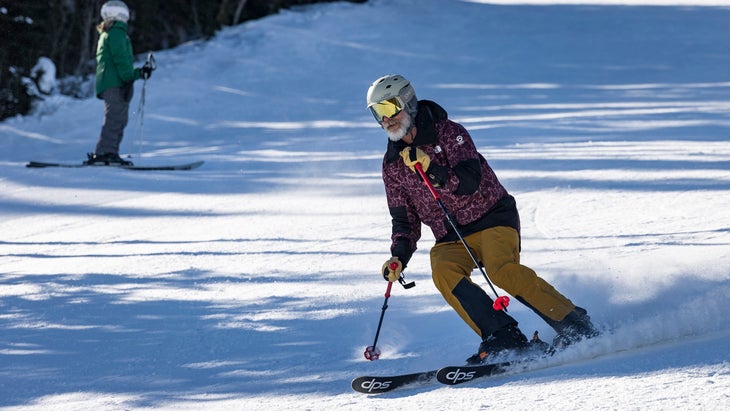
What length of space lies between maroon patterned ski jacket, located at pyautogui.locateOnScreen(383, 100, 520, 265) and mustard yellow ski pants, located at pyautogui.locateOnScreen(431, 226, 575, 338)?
3.2 inches

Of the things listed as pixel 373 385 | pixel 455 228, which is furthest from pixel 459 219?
pixel 373 385

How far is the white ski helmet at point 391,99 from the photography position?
440 cm

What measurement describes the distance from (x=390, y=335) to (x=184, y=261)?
240 centimetres

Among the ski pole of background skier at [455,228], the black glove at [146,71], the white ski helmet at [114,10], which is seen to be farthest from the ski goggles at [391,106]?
the white ski helmet at [114,10]

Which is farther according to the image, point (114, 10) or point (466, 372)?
point (114, 10)

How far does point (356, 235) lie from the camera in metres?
7.50

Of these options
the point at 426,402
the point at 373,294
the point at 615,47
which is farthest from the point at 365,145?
the point at 615,47

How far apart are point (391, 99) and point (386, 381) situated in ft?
4.24

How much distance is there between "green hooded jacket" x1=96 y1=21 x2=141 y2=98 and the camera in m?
10.6

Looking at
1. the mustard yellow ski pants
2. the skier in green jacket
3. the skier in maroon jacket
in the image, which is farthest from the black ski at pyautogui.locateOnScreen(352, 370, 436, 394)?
the skier in green jacket

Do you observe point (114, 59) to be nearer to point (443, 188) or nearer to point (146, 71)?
point (146, 71)

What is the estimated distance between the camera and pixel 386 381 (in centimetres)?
416

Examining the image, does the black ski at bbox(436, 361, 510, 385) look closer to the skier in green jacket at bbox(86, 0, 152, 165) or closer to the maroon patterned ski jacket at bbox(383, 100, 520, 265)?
the maroon patterned ski jacket at bbox(383, 100, 520, 265)

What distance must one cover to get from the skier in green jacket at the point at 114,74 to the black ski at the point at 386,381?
23.8ft
